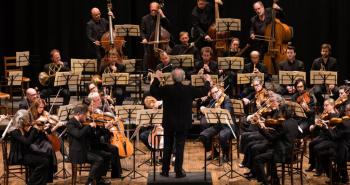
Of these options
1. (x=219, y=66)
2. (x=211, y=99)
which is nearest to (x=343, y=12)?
(x=219, y=66)

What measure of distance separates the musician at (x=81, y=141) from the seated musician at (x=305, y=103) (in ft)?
11.9

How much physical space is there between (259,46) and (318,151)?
4747 mm

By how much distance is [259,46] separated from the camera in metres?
16.5

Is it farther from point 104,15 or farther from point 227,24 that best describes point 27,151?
point 104,15

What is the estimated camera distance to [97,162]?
11.9 metres

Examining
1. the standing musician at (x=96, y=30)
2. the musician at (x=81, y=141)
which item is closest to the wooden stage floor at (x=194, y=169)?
the musician at (x=81, y=141)

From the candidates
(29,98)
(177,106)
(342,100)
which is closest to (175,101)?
(177,106)

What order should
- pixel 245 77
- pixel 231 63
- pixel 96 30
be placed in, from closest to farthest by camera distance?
pixel 245 77 → pixel 231 63 → pixel 96 30

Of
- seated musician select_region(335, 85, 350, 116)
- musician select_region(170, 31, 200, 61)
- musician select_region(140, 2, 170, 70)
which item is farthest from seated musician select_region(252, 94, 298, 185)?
musician select_region(140, 2, 170, 70)

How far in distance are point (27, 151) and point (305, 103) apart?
4780mm

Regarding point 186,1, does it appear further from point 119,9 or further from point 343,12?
point 343,12

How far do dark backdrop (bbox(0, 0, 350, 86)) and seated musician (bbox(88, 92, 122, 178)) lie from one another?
5371mm

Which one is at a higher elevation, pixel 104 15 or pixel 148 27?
pixel 104 15

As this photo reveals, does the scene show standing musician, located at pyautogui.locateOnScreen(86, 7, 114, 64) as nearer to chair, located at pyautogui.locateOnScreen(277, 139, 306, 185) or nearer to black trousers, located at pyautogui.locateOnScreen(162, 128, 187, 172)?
black trousers, located at pyautogui.locateOnScreen(162, 128, 187, 172)
